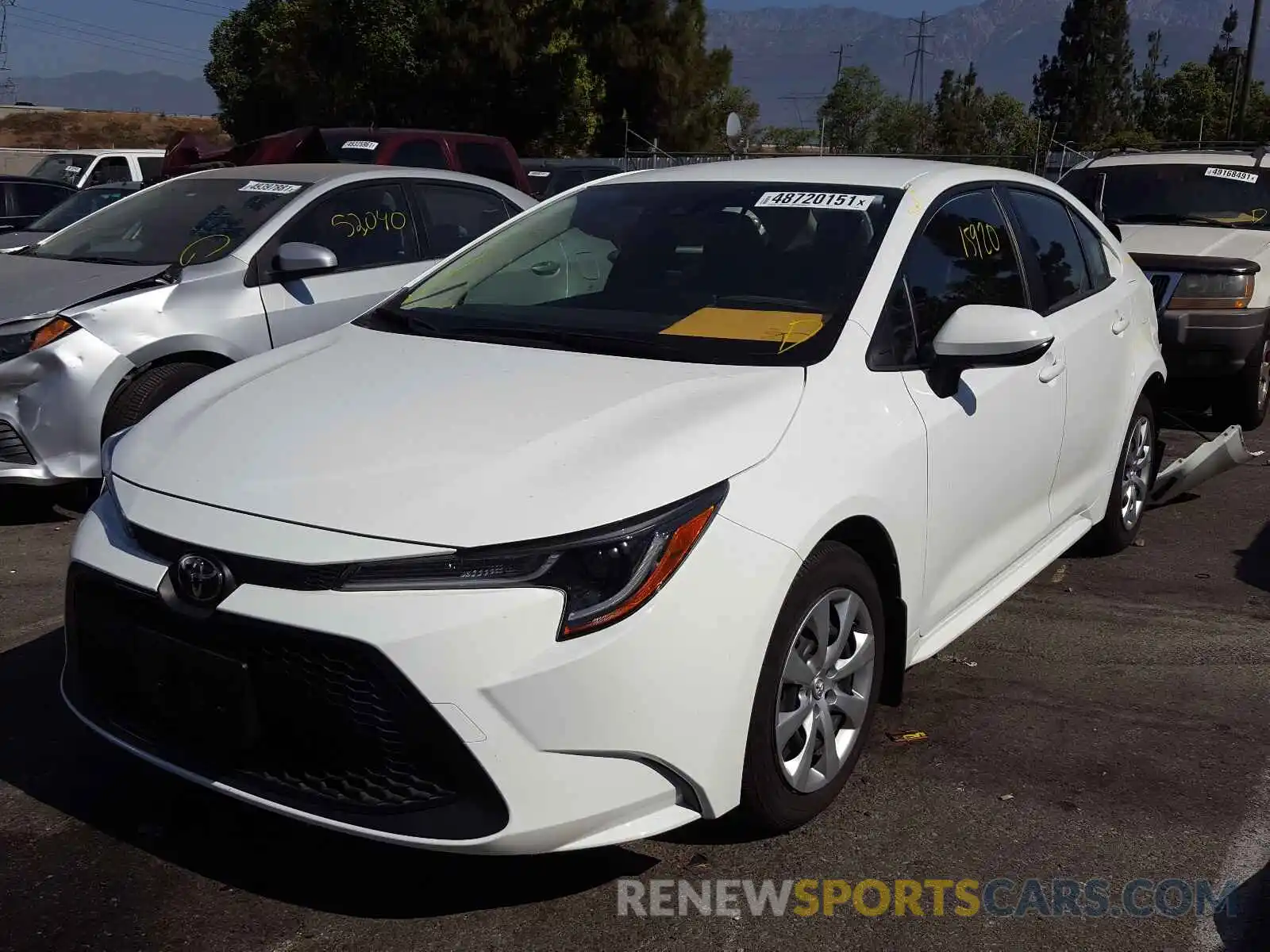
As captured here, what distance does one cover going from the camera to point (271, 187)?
6605 mm

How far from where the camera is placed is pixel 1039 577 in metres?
5.12

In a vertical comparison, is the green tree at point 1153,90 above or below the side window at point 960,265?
above

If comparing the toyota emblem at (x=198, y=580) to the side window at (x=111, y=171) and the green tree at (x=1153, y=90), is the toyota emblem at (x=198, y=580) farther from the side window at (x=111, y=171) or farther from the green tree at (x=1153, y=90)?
the green tree at (x=1153, y=90)

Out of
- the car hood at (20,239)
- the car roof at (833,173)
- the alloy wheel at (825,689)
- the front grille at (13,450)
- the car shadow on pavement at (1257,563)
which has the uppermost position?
the car roof at (833,173)

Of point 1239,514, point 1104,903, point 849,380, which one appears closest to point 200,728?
point 849,380

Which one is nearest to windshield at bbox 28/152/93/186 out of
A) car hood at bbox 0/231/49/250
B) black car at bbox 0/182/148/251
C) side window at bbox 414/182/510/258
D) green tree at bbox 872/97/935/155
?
black car at bbox 0/182/148/251

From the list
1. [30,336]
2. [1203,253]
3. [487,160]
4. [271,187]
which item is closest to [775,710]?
[30,336]

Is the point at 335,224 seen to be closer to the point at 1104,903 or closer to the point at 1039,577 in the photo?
the point at 1039,577

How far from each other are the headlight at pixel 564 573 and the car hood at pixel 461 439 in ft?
0.11

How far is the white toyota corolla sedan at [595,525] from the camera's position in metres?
2.50

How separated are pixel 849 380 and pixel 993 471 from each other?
796mm

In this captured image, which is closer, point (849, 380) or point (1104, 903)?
point (1104, 903)

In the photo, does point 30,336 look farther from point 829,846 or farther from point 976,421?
point 829,846

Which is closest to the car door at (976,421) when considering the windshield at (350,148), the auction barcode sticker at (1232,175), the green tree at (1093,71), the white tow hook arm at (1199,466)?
the white tow hook arm at (1199,466)
